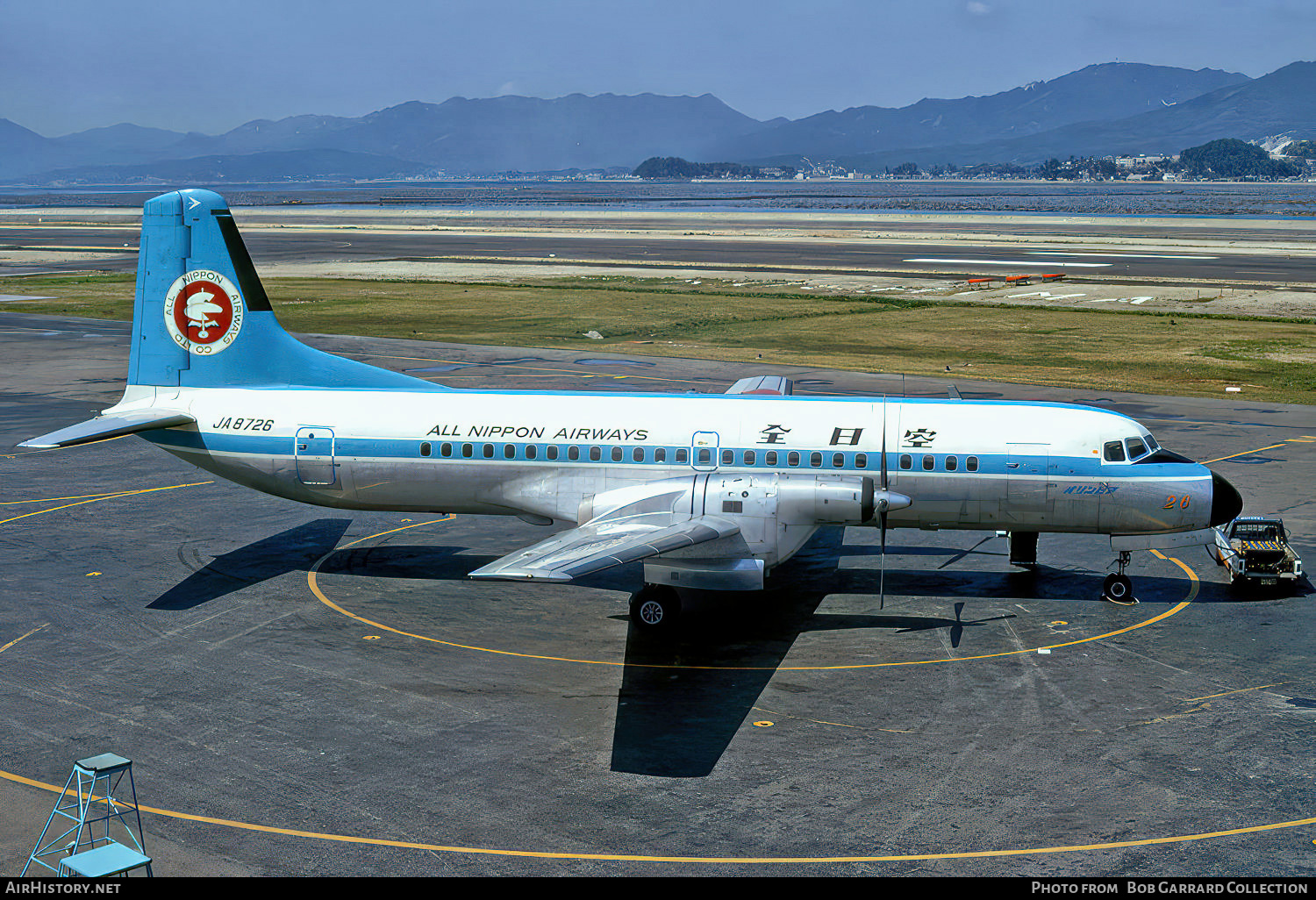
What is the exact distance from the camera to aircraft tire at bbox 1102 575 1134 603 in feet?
88.7

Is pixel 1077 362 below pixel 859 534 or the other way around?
the other way around

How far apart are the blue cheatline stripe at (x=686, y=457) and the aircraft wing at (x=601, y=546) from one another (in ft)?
7.44

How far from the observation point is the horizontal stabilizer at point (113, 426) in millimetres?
25547

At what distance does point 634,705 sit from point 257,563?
1352 centimetres

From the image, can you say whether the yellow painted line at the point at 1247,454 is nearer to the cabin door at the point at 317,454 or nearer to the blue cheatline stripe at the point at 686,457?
the blue cheatline stripe at the point at 686,457

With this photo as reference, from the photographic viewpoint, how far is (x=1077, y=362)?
196 feet

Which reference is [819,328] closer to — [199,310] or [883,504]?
[199,310]

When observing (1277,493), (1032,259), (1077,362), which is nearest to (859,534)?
(1277,493)

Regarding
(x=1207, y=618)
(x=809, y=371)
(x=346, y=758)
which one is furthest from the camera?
(x=809, y=371)

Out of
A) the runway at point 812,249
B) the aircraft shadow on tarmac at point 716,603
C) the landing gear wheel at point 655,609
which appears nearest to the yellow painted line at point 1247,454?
the aircraft shadow on tarmac at point 716,603

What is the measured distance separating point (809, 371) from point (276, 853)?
44.2 meters

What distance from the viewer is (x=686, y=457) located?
26.8 metres

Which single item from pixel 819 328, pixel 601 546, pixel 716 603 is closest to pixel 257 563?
pixel 601 546
